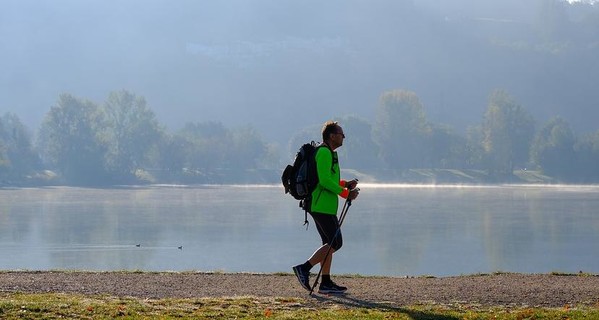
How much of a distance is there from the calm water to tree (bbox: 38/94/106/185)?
56.4m

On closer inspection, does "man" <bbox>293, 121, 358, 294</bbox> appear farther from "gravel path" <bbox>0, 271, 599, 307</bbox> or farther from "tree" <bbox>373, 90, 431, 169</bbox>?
"tree" <bbox>373, 90, 431, 169</bbox>

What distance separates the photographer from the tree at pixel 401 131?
14875 centimetres

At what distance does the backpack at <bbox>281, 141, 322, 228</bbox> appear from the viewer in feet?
45.8

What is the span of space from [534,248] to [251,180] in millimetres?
102309

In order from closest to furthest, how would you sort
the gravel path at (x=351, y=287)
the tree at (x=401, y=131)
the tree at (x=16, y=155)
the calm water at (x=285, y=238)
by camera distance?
1. the gravel path at (x=351, y=287)
2. the calm water at (x=285, y=238)
3. the tree at (x=16, y=155)
4. the tree at (x=401, y=131)

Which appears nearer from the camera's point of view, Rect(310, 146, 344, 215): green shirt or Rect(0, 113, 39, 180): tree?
Rect(310, 146, 344, 215): green shirt

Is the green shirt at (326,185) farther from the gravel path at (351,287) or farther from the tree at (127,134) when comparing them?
the tree at (127,134)

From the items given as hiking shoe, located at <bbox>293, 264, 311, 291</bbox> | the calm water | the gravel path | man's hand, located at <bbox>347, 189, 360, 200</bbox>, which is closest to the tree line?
the calm water

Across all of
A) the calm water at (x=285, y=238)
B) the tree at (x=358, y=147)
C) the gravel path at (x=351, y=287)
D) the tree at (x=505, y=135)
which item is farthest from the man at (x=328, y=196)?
the tree at (x=505, y=135)

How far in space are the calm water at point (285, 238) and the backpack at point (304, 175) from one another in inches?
556

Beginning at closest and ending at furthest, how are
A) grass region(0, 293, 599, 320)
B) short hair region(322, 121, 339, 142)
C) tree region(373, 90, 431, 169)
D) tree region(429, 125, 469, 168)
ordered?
grass region(0, 293, 599, 320)
short hair region(322, 121, 339, 142)
tree region(429, 125, 469, 168)
tree region(373, 90, 431, 169)

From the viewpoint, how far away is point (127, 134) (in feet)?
448

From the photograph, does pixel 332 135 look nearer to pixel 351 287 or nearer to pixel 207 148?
pixel 351 287

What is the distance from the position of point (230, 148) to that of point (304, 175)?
438ft
